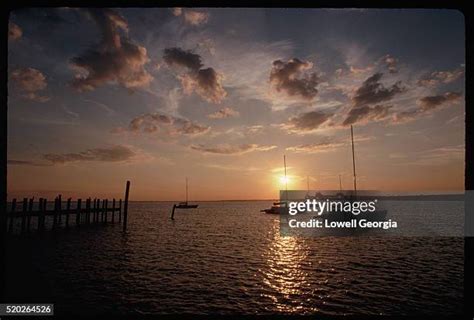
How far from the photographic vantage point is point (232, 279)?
13367 millimetres

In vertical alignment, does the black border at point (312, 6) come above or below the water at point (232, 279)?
above

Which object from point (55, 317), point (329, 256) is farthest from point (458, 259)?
point (55, 317)

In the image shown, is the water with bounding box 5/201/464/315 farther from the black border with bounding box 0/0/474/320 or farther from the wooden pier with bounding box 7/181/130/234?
the black border with bounding box 0/0/474/320

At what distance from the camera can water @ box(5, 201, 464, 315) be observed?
9875 millimetres

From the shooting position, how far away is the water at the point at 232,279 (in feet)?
32.4

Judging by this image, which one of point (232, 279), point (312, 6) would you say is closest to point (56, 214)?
point (232, 279)

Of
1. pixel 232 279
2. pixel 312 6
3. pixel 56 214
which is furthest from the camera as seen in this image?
pixel 56 214

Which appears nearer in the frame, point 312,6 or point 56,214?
point 312,6

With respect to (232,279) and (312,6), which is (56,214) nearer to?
(232,279)

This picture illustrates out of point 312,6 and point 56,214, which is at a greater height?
point 312,6

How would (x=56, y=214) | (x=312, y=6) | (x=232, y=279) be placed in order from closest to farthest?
1. (x=312, y=6)
2. (x=232, y=279)
3. (x=56, y=214)

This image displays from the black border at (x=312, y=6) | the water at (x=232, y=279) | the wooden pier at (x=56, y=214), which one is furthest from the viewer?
the wooden pier at (x=56, y=214)

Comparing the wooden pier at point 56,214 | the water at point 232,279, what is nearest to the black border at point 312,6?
the water at point 232,279

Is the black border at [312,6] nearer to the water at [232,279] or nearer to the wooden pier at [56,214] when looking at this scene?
the water at [232,279]
